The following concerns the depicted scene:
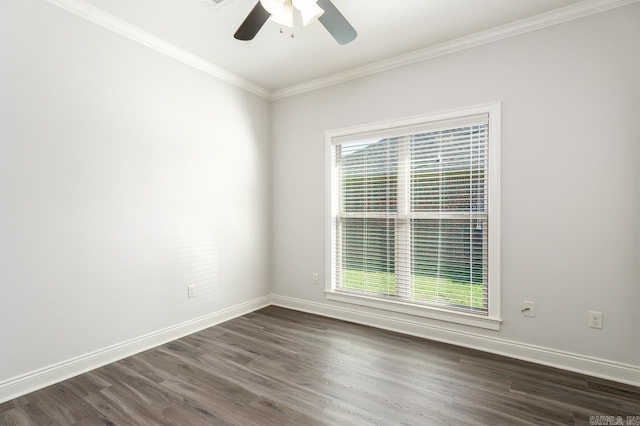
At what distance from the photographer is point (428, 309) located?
2920 millimetres

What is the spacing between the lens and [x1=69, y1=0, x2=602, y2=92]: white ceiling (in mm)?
2297

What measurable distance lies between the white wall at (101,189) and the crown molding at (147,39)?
5 cm

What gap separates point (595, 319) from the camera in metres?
2.26

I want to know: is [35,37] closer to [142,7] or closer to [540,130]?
[142,7]

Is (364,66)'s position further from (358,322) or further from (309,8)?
(358,322)

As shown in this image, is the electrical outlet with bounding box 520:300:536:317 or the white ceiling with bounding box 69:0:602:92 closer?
the white ceiling with bounding box 69:0:602:92

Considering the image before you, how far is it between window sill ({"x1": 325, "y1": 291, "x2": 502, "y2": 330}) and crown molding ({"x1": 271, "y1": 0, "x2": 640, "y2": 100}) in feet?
7.53

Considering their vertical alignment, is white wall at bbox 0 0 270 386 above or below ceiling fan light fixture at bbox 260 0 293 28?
below

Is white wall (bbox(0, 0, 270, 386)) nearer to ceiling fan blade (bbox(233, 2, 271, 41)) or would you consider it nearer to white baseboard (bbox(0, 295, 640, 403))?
white baseboard (bbox(0, 295, 640, 403))

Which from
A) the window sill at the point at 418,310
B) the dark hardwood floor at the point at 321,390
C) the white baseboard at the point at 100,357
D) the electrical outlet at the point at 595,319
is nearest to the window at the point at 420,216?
the window sill at the point at 418,310

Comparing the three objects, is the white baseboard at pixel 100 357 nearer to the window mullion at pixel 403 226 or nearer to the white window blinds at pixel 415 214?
the white window blinds at pixel 415 214

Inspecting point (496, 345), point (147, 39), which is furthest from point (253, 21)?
point (496, 345)

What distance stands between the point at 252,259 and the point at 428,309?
6.59 feet

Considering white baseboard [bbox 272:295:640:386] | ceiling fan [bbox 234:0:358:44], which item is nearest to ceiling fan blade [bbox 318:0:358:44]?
ceiling fan [bbox 234:0:358:44]
